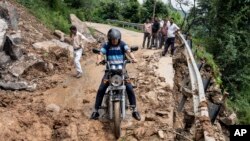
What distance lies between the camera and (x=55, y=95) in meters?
10.6

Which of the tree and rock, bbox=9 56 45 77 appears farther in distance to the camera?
the tree

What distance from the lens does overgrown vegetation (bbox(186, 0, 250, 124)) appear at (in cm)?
2395

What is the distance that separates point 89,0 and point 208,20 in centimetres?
1032

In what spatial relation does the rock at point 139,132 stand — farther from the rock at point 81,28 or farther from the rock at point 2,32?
the rock at point 81,28

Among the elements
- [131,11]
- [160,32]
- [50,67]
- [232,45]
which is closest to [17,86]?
[50,67]

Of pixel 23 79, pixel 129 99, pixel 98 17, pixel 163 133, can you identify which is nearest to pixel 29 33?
pixel 23 79

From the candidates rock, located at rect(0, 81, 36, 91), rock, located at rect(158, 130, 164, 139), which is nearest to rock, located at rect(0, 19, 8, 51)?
rock, located at rect(0, 81, 36, 91)

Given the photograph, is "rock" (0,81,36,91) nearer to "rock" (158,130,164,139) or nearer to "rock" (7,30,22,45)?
"rock" (7,30,22,45)

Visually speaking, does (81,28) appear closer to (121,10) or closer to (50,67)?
(50,67)

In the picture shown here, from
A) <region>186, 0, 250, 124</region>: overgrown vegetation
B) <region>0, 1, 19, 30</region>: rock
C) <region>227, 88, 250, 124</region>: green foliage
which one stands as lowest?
<region>227, 88, 250, 124</region>: green foliage

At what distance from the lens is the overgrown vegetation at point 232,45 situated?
24.0 metres

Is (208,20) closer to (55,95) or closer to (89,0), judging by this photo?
(89,0)

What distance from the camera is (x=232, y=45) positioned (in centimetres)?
2486

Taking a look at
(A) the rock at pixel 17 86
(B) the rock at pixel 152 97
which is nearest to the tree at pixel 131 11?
(A) the rock at pixel 17 86
